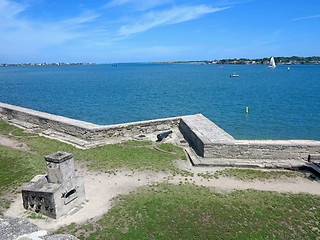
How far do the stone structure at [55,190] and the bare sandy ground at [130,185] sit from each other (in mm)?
340

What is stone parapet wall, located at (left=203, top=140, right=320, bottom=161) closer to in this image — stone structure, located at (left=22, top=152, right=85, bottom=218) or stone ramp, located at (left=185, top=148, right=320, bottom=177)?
stone ramp, located at (left=185, top=148, right=320, bottom=177)

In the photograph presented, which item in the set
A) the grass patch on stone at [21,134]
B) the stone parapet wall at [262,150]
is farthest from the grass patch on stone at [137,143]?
the grass patch on stone at [21,134]

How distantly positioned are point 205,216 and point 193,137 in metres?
7.12

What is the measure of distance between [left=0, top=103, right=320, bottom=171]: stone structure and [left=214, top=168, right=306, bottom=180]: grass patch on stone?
577mm

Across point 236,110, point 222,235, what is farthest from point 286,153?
point 236,110

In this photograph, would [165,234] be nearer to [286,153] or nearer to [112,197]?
[112,197]

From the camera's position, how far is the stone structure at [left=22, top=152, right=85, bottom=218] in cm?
755

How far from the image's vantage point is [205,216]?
7578 mm

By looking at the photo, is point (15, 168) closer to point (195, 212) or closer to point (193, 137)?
point (195, 212)

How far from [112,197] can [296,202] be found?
6.90 meters

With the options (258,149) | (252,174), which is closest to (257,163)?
(258,149)

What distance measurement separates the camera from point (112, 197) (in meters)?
8.77

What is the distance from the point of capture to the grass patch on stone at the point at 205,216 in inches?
269

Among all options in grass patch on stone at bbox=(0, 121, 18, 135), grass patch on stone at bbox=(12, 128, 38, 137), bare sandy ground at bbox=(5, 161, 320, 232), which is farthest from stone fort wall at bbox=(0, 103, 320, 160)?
bare sandy ground at bbox=(5, 161, 320, 232)
